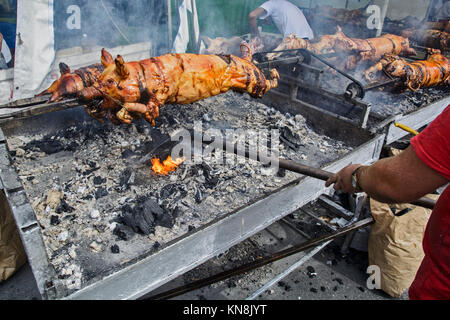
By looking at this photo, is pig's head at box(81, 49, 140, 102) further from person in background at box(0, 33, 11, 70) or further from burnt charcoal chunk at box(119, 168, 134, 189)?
person in background at box(0, 33, 11, 70)

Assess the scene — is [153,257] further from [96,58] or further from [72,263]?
[96,58]

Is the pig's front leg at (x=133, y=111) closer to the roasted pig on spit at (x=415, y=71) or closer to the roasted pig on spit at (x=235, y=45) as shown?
the roasted pig on spit at (x=235, y=45)

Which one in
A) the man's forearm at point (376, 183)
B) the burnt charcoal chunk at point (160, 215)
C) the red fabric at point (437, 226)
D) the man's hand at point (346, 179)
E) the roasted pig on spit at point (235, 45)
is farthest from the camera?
the roasted pig on spit at point (235, 45)

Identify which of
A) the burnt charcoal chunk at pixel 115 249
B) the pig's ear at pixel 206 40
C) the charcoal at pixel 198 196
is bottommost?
the burnt charcoal chunk at pixel 115 249

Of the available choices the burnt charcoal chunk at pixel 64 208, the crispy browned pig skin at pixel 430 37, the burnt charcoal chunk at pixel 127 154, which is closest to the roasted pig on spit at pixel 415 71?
the crispy browned pig skin at pixel 430 37

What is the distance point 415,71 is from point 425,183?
4.61 meters

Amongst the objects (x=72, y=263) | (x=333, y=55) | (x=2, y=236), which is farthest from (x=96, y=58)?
(x=72, y=263)

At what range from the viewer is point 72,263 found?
2215mm

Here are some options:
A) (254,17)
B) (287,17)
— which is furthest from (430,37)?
(254,17)

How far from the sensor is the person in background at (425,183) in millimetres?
1423

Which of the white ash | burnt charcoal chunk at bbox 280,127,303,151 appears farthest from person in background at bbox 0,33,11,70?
burnt charcoal chunk at bbox 280,127,303,151

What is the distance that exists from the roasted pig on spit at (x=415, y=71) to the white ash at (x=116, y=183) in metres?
2.11

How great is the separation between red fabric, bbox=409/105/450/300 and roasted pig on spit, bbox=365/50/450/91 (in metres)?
4.04

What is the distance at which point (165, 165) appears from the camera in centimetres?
322
